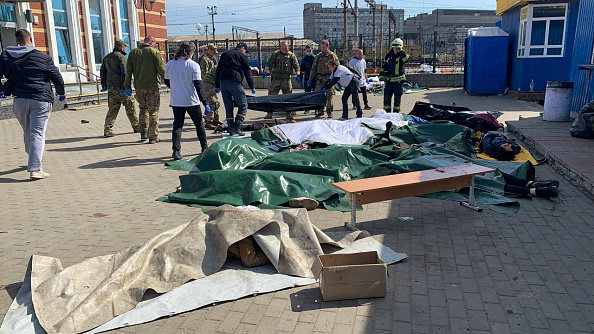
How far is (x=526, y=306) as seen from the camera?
10.3ft

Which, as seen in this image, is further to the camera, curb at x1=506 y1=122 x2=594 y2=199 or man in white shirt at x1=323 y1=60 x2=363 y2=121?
man in white shirt at x1=323 y1=60 x2=363 y2=121

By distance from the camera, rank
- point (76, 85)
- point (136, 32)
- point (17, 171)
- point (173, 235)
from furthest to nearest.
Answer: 1. point (136, 32)
2. point (76, 85)
3. point (17, 171)
4. point (173, 235)

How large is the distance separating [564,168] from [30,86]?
7.51 meters

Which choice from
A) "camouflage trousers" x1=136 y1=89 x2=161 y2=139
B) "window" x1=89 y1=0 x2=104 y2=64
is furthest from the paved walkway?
"window" x1=89 y1=0 x2=104 y2=64

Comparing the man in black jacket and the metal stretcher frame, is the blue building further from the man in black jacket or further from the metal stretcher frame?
the man in black jacket

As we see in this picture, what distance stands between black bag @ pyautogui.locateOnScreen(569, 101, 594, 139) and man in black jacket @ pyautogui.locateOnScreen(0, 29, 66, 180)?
827 cm

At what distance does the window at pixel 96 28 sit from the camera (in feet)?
82.8

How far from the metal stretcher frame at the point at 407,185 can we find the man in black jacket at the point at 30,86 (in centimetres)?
466

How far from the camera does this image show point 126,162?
25.7 feet

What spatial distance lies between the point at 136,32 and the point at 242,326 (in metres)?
29.4

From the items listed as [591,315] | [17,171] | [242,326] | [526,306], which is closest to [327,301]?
[242,326]

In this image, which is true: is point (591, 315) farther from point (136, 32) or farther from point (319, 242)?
point (136, 32)

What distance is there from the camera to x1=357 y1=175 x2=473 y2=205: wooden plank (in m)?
4.50

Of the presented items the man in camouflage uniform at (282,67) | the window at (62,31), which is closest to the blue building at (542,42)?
the man in camouflage uniform at (282,67)
